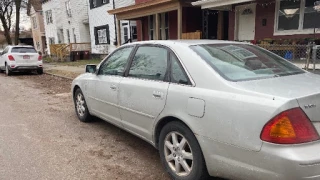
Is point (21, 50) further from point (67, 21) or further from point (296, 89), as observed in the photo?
point (296, 89)

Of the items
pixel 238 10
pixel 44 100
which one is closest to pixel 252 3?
pixel 238 10

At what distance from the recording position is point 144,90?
3521mm

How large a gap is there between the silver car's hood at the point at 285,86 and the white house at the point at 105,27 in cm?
1822

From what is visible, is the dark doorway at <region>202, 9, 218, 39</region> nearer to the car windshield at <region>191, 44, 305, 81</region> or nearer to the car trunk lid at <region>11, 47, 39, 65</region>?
the car trunk lid at <region>11, 47, 39, 65</region>

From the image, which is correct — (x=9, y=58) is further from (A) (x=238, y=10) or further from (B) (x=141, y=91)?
(B) (x=141, y=91)

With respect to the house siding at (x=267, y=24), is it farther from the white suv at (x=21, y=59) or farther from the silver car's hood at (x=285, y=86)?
the white suv at (x=21, y=59)

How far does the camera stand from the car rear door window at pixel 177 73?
10.1 feet

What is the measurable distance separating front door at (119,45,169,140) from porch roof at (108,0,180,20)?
9491 millimetres

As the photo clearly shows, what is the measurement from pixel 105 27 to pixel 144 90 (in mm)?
19855

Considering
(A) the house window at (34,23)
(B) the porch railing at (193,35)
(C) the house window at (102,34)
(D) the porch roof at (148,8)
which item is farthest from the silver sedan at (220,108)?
(A) the house window at (34,23)

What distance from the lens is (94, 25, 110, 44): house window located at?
22227 millimetres

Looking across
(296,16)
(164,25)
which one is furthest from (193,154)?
(164,25)

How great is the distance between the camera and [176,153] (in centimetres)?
312

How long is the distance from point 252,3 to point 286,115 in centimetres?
1053
